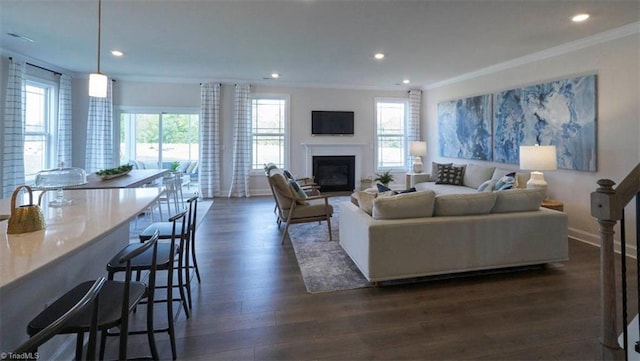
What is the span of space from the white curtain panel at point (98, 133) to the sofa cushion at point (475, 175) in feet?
23.5

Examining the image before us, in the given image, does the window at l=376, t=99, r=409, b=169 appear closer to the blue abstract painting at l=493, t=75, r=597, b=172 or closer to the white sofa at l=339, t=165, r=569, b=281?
the blue abstract painting at l=493, t=75, r=597, b=172

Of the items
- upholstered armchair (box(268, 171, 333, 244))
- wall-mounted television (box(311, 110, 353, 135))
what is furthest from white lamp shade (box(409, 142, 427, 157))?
upholstered armchair (box(268, 171, 333, 244))

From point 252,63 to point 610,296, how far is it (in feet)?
18.4

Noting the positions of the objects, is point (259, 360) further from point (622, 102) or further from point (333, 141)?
point (333, 141)

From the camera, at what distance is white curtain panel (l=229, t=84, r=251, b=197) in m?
7.48

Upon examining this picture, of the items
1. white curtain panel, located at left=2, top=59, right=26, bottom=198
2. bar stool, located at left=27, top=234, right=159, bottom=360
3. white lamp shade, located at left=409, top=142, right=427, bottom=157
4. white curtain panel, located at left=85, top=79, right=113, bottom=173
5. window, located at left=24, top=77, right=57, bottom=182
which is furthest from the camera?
white lamp shade, located at left=409, top=142, right=427, bottom=157

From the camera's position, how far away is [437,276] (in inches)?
128

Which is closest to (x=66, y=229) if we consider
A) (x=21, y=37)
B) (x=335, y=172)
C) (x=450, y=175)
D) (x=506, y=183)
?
(x=21, y=37)

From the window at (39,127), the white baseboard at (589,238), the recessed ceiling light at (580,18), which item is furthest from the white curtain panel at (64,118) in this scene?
the white baseboard at (589,238)

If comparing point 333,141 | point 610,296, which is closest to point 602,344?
point 610,296

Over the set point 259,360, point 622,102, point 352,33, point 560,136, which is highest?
point 352,33

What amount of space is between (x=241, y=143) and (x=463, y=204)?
5469mm

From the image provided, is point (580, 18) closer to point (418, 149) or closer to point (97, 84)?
point (418, 149)

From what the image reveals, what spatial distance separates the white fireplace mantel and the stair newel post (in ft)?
21.7
